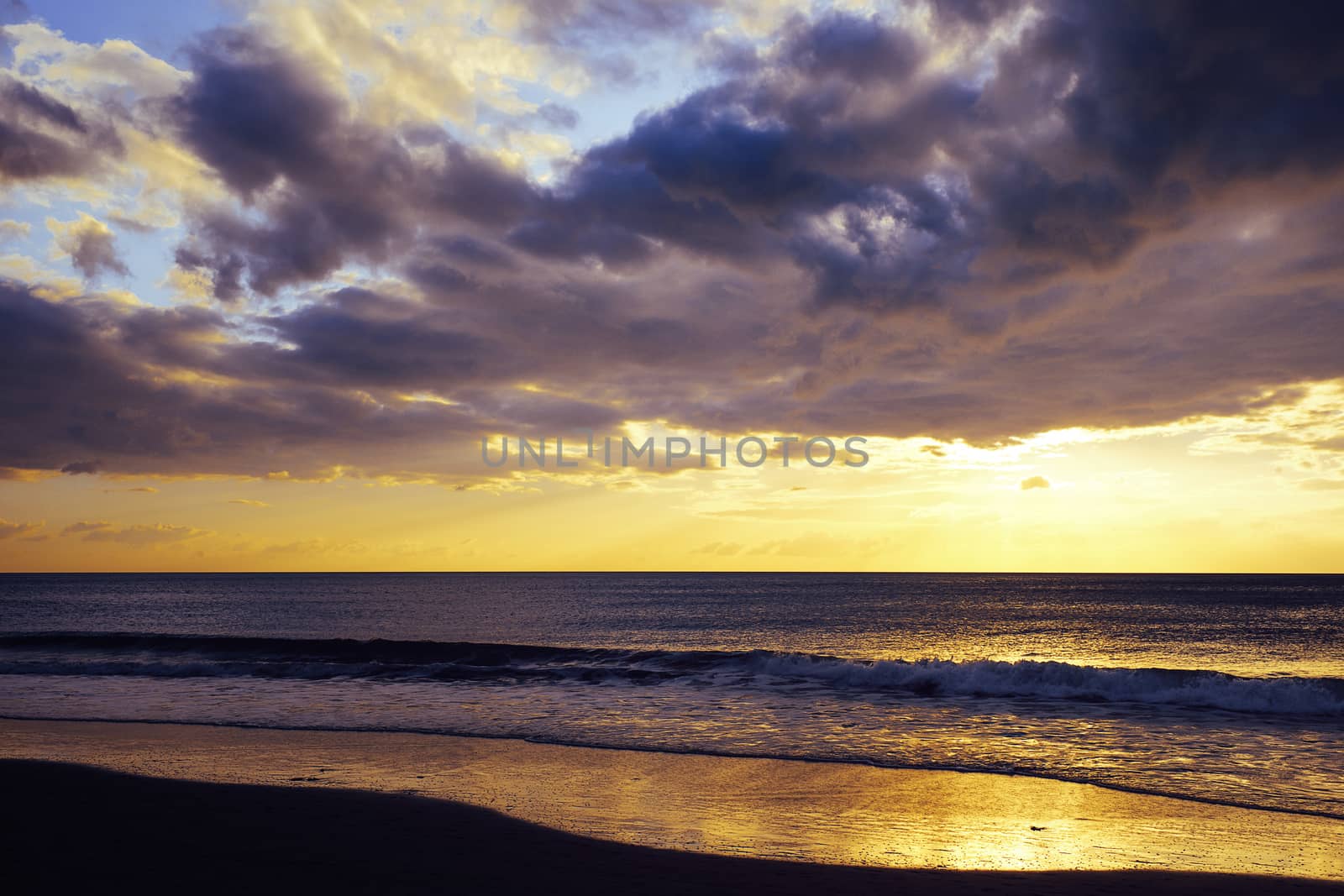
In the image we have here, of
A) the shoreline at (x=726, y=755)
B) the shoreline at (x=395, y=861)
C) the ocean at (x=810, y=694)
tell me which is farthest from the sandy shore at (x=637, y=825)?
the ocean at (x=810, y=694)

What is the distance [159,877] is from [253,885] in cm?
125

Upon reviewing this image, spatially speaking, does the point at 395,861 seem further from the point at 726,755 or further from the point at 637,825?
the point at 726,755

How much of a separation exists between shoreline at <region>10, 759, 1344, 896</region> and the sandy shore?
0.12ft

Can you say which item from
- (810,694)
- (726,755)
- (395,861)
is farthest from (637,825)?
(810,694)

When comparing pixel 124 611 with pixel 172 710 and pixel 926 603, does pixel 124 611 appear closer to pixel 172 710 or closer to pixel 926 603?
pixel 172 710

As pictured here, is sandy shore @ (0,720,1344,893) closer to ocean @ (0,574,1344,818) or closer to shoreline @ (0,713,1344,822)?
shoreline @ (0,713,1344,822)

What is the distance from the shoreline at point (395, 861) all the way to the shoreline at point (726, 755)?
12.6 feet

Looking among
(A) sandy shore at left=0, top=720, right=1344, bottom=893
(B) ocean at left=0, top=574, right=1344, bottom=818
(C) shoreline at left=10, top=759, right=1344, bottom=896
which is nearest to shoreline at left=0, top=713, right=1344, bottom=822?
(B) ocean at left=0, top=574, right=1344, bottom=818

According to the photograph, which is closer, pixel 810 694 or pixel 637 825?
pixel 637 825

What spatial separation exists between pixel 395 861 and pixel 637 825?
3213 mm

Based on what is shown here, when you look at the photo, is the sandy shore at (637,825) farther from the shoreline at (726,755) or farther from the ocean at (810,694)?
the ocean at (810,694)

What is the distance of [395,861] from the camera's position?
952 cm

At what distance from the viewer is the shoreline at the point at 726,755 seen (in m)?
12.5

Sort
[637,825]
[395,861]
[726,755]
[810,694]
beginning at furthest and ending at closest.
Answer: [810,694], [726,755], [637,825], [395,861]
